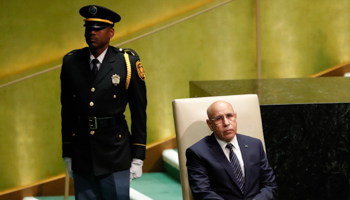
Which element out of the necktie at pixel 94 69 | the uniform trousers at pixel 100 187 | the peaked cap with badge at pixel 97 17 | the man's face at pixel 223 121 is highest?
the peaked cap with badge at pixel 97 17

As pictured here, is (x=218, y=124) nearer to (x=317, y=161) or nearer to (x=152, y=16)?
(x=317, y=161)

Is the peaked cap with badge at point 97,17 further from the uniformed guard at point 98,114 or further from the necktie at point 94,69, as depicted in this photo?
the necktie at point 94,69

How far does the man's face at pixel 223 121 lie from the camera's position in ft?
6.36

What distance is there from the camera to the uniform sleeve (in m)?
1.90

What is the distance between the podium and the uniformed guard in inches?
35.5

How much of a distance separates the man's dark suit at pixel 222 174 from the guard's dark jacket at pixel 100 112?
0.83 feet

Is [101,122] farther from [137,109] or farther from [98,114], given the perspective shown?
[137,109]

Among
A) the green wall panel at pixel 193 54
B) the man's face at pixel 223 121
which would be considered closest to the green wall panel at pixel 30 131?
the green wall panel at pixel 193 54

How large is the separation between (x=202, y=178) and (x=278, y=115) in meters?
0.77

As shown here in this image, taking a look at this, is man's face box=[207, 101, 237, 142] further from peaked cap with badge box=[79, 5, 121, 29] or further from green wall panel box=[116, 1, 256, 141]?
green wall panel box=[116, 1, 256, 141]

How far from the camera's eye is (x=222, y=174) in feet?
6.30

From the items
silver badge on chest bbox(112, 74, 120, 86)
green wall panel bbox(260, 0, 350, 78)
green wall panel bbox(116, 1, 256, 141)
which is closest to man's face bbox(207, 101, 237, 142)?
silver badge on chest bbox(112, 74, 120, 86)

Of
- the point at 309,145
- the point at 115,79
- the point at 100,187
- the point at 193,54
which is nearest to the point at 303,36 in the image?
the point at 193,54

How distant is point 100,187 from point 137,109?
0.36 metres
